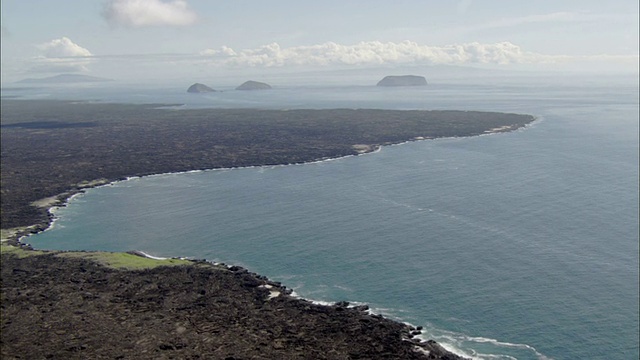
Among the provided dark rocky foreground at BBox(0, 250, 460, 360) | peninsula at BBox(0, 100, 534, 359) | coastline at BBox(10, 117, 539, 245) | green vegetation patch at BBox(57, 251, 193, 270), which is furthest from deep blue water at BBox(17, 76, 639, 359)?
dark rocky foreground at BBox(0, 250, 460, 360)

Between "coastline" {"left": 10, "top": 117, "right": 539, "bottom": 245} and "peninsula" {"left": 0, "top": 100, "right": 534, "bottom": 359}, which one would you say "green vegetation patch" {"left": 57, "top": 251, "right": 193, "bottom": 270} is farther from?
"coastline" {"left": 10, "top": 117, "right": 539, "bottom": 245}

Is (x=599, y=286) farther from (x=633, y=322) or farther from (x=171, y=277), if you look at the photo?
(x=171, y=277)

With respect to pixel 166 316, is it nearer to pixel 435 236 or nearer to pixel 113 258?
pixel 113 258

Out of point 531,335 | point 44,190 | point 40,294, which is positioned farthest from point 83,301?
point 44,190

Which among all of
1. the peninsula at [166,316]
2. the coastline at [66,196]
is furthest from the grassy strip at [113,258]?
the coastline at [66,196]

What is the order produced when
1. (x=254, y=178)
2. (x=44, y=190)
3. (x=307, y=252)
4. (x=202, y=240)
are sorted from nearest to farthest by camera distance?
(x=307, y=252) < (x=202, y=240) < (x=44, y=190) < (x=254, y=178)

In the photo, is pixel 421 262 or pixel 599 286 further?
pixel 421 262

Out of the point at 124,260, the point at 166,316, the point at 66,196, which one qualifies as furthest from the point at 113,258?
the point at 66,196
